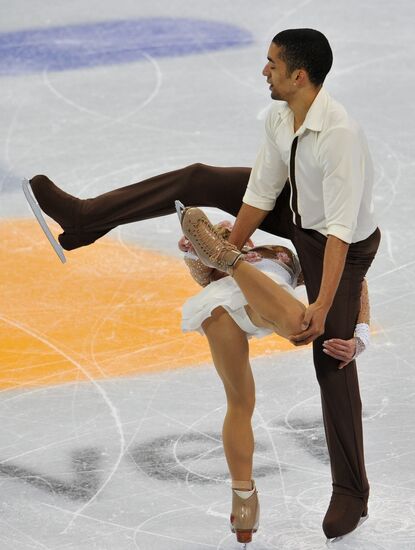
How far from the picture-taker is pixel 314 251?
4262 millimetres

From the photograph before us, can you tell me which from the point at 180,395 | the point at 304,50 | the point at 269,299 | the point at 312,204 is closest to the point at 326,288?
the point at 269,299

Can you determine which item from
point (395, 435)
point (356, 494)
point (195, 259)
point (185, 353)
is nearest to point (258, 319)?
point (195, 259)

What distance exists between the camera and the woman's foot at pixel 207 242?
4078mm

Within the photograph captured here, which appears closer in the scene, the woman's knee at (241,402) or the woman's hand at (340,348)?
the woman's hand at (340,348)

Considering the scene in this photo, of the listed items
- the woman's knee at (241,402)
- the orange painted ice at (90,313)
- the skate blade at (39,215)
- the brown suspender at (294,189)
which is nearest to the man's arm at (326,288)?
the brown suspender at (294,189)

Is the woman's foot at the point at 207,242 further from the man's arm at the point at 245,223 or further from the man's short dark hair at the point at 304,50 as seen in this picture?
the man's short dark hair at the point at 304,50

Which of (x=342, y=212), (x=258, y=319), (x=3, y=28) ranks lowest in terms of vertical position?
(x=3, y=28)

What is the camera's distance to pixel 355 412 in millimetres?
4312

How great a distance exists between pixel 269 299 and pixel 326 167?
0.44m

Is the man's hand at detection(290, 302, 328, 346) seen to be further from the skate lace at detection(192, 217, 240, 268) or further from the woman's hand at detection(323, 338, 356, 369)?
the skate lace at detection(192, 217, 240, 268)

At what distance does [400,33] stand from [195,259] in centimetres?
523

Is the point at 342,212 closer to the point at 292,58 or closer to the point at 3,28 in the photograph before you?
the point at 292,58

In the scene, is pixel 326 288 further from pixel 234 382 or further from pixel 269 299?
pixel 234 382

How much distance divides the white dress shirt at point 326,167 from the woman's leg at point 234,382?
42cm
